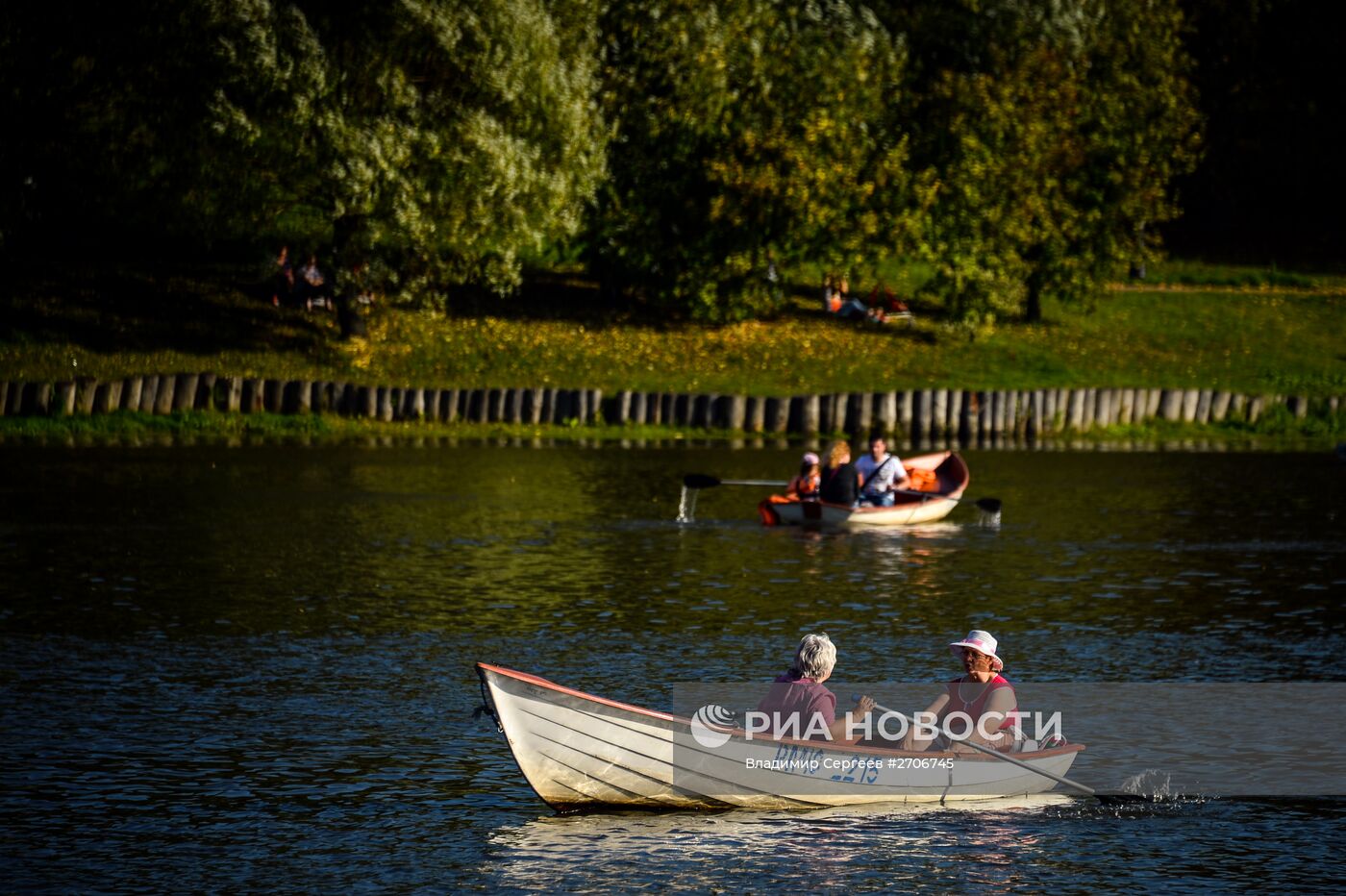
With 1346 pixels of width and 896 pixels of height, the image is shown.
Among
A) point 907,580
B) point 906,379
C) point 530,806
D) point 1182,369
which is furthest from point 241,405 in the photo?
point 530,806

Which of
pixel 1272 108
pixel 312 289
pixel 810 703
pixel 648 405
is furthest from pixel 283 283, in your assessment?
pixel 1272 108

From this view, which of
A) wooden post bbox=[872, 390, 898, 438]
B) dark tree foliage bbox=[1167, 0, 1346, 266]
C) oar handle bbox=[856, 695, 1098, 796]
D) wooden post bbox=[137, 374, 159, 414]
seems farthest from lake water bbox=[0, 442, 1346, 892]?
dark tree foliage bbox=[1167, 0, 1346, 266]

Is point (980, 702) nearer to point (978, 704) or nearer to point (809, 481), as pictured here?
point (978, 704)

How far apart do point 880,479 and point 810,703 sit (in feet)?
68.7

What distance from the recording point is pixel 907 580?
98.1ft

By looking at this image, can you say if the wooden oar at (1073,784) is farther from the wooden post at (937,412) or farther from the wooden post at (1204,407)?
the wooden post at (1204,407)

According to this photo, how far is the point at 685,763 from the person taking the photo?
16.0m

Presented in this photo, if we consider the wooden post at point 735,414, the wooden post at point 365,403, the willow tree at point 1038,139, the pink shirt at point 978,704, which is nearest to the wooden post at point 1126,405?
the willow tree at point 1038,139

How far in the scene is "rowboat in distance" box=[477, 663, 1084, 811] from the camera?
1577 cm

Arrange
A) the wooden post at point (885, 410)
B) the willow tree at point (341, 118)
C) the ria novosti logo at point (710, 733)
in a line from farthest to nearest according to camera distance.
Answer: the wooden post at point (885, 410) < the willow tree at point (341, 118) < the ria novosti logo at point (710, 733)

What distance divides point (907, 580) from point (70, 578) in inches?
510

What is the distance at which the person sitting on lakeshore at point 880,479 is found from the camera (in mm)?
36844

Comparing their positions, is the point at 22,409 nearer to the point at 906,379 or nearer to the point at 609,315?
the point at 609,315

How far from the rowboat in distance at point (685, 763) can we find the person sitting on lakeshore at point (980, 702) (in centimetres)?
25
